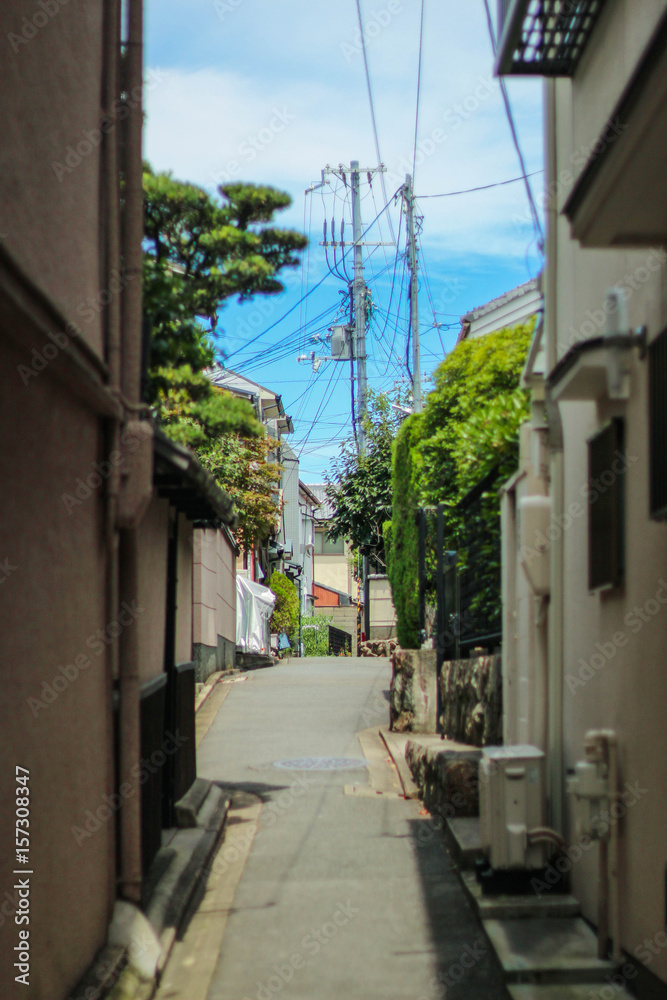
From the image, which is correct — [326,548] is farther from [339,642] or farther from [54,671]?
[54,671]

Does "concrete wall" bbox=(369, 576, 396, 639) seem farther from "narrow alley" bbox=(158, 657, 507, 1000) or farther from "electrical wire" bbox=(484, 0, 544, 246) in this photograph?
"electrical wire" bbox=(484, 0, 544, 246)

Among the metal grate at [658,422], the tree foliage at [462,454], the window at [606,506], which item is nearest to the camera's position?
the metal grate at [658,422]

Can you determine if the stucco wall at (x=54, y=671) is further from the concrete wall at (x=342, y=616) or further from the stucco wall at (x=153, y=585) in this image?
the concrete wall at (x=342, y=616)

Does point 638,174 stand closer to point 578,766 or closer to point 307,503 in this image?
point 578,766

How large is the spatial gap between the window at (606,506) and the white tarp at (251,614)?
19900 mm

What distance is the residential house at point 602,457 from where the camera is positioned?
14.5 ft

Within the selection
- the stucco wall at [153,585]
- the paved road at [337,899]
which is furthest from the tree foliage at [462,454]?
the stucco wall at [153,585]

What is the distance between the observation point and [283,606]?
34.9 metres

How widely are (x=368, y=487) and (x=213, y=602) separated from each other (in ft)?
29.3

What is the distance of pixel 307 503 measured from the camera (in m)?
56.2

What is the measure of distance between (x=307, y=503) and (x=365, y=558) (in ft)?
81.6

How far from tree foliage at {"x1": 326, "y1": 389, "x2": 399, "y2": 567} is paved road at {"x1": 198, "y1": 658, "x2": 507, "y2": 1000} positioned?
14.2 m

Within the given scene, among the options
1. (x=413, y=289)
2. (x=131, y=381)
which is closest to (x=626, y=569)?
(x=131, y=381)

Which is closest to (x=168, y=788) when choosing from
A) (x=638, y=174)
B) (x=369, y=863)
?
(x=369, y=863)
